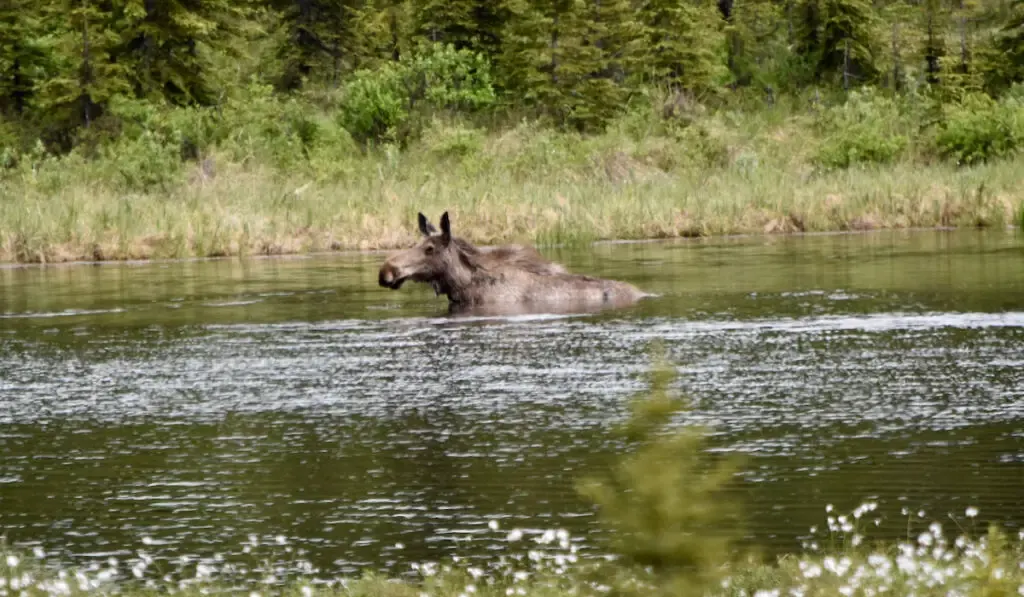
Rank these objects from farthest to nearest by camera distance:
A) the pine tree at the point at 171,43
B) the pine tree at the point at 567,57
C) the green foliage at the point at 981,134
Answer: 1. the pine tree at the point at 567,57
2. the pine tree at the point at 171,43
3. the green foliage at the point at 981,134

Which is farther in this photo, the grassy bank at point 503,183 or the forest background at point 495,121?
the forest background at point 495,121

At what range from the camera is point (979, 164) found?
4525cm

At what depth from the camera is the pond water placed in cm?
1069

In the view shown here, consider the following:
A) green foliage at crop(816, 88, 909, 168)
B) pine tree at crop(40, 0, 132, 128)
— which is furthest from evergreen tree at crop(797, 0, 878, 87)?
pine tree at crop(40, 0, 132, 128)

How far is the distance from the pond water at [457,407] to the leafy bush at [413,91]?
3025cm

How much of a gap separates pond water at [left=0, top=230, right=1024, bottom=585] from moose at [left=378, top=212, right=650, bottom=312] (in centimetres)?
72

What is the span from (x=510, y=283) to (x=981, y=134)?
29.1m

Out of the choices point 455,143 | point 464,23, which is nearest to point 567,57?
point 464,23

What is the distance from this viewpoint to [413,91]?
60469 millimetres

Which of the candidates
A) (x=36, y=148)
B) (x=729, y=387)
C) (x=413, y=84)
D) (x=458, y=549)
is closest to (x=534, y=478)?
(x=458, y=549)

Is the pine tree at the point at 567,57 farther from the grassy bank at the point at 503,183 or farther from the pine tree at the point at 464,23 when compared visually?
the pine tree at the point at 464,23

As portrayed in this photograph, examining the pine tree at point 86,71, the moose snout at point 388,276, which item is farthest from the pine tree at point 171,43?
the moose snout at point 388,276

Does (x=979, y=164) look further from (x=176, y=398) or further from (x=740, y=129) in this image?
(x=176, y=398)

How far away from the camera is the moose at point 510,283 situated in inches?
944
